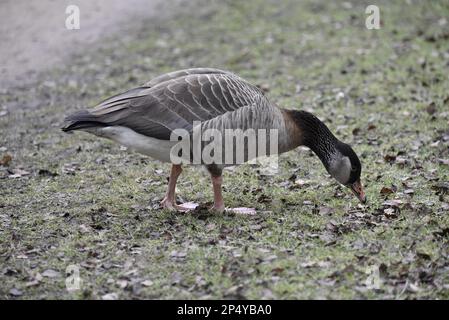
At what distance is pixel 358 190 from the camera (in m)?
7.39

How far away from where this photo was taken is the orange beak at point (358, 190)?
24.1 ft

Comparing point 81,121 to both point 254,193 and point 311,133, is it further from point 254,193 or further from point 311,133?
point 311,133

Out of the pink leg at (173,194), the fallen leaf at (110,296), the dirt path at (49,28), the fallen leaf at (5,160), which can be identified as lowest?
the fallen leaf at (110,296)

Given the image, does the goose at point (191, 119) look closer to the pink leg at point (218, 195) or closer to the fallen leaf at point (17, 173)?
the pink leg at point (218, 195)

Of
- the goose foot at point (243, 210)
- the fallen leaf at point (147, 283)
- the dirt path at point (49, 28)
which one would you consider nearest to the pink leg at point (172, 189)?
the goose foot at point (243, 210)

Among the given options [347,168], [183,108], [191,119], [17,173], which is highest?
[183,108]

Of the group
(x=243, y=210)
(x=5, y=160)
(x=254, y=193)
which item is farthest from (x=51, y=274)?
(x=5, y=160)

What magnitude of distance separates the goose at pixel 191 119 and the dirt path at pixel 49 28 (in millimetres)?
6735

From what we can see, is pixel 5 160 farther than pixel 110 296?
Yes

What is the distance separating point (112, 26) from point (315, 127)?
9984mm

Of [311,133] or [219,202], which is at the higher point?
[311,133]

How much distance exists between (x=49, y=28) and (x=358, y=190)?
10736mm

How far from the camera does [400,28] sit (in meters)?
15.6

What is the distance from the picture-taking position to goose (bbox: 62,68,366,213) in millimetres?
6758
